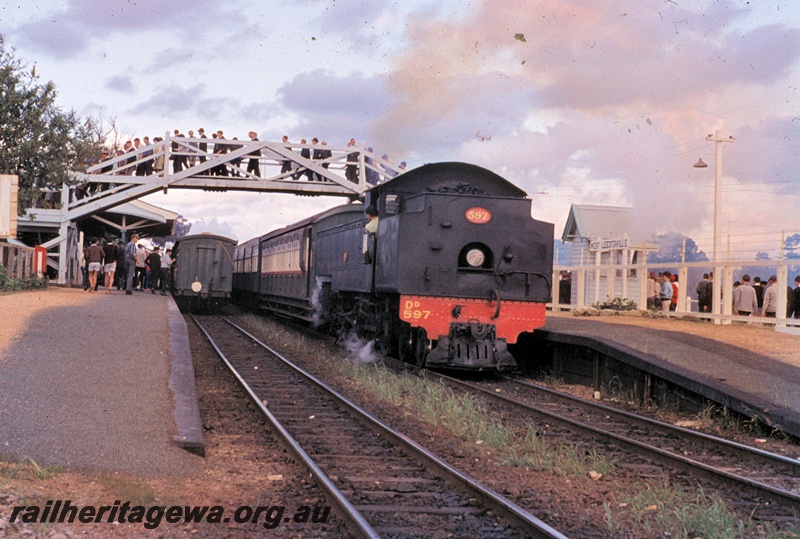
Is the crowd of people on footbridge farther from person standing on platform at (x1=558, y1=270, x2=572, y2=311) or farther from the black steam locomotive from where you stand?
the black steam locomotive

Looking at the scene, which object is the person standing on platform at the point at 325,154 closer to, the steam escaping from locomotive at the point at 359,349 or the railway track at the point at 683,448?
the steam escaping from locomotive at the point at 359,349

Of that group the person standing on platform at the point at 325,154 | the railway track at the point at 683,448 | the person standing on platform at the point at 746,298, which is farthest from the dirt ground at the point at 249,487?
the person standing on platform at the point at 325,154

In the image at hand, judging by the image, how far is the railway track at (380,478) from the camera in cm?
523

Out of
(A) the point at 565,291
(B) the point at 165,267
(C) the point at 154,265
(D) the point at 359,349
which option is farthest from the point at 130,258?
(A) the point at 565,291

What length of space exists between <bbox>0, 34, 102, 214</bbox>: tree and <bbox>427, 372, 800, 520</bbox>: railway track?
21.7 meters

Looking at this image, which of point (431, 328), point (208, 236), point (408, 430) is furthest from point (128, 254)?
point (408, 430)

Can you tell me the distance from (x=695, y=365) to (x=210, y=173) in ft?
72.2

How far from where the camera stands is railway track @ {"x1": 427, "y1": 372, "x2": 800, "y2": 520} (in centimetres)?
628

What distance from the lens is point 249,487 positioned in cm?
622

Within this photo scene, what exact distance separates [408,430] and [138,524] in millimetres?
4006

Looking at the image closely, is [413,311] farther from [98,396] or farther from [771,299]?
[771,299]

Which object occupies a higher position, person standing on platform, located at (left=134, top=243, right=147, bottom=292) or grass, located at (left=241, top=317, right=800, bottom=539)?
person standing on platform, located at (left=134, top=243, right=147, bottom=292)

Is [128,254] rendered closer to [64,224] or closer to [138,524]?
[64,224]

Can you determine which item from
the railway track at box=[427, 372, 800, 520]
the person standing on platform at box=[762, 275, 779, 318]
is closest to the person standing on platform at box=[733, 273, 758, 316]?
the person standing on platform at box=[762, 275, 779, 318]
